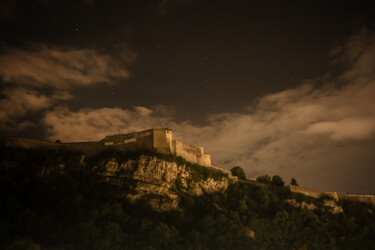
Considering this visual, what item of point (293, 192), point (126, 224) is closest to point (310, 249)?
point (293, 192)

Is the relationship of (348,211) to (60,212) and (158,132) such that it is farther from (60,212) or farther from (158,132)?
(60,212)

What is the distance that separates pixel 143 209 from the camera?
45.2m

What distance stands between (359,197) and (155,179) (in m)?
42.5

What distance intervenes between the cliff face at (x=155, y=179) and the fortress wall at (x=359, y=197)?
3014 cm

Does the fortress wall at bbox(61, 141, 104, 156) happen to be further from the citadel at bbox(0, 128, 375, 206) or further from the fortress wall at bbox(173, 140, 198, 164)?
the fortress wall at bbox(173, 140, 198, 164)

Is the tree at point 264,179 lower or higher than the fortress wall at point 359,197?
→ higher

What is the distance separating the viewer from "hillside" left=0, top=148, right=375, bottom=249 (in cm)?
3984

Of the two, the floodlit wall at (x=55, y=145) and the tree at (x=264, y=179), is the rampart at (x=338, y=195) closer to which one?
the tree at (x=264, y=179)

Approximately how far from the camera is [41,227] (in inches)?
1547

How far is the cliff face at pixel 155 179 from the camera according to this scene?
47156 millimetres

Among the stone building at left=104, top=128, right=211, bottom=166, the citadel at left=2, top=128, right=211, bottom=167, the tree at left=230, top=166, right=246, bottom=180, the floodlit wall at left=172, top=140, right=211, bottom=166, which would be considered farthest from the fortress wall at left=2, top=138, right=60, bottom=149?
the tree at left=230, top=166, right=246, bottom=180

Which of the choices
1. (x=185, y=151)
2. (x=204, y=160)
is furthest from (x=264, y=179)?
(x=185, y=151)

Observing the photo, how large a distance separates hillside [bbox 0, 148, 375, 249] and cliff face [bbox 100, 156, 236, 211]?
0.45ft

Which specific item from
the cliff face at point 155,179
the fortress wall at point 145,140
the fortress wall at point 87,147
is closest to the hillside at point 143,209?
the cliff face at point 155,179
